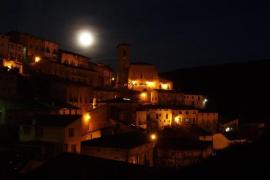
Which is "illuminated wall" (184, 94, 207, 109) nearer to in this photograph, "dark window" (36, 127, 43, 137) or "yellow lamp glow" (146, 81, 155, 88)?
"yellow lamp glow" (146, 81, 155, 88)

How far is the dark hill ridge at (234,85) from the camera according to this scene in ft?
295

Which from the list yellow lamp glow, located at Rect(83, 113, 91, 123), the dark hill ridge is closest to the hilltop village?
yellow lamp glow, located at Rect(83, 113, 91, 123)

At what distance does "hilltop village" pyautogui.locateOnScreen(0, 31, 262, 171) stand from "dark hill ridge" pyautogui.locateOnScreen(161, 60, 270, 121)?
24.6 m

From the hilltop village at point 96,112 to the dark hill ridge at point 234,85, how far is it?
2457 cm

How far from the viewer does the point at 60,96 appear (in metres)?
45.2

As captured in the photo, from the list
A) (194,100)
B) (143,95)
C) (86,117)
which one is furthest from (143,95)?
(86,117)

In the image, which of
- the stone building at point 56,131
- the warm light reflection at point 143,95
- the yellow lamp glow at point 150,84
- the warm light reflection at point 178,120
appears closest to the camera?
the stone building at point 56,131

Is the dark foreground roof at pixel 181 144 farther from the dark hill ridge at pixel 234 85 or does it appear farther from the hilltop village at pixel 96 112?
the dark hill ridge at pixel 234 85

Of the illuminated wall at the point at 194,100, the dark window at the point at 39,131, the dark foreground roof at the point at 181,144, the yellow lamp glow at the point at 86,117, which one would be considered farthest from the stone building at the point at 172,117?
the dark window at the point at 39,131

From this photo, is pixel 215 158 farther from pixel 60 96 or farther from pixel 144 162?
pixel 60 96

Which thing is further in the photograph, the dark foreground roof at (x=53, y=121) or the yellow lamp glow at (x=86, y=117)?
the yellow lamp glow at (x=86, y=117)

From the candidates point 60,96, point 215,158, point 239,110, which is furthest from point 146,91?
point 215,158

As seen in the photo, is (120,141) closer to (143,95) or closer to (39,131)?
(39,131)

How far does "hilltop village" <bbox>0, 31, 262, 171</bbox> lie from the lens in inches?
1201
